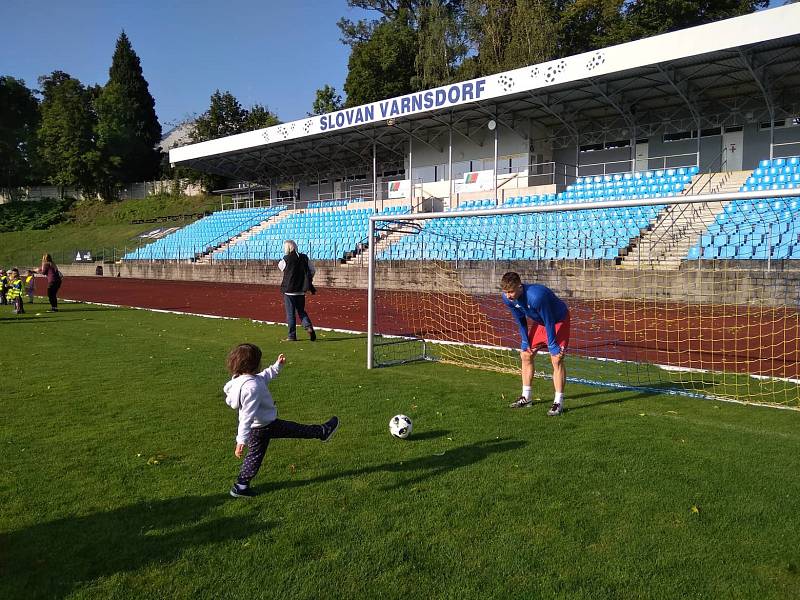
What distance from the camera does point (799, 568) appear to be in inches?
118

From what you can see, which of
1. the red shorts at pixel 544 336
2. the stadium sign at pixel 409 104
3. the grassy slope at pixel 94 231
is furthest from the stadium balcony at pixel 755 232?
the grassy slope at pixel 94 231

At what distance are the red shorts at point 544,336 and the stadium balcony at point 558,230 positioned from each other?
975 centimetres

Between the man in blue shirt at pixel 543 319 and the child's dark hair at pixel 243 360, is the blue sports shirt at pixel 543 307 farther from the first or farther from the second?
the child's dark hair at pixel 243 360

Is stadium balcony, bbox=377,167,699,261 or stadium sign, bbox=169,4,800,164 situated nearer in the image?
stadium sign, bbox=169,4,800,164

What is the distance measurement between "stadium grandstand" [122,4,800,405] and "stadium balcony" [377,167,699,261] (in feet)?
0.27

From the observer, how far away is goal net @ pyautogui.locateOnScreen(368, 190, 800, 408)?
8102 millimetres

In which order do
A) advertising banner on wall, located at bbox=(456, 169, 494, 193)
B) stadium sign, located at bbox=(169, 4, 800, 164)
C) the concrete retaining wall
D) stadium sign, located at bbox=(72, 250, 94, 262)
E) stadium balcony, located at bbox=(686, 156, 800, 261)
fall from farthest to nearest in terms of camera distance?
stadium sign, located at bbox=(72, 250, 94, 262) → advertising banner on wall, located at bbox=(456, 169, 494, 193) → stadium sign, located at bbox=(169, 4, 800, 164) → the concrete retaining wall → stadium balcony, located at bbox=(686, 156, 800, 261)

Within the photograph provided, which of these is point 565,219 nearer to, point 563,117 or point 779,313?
point 779,313

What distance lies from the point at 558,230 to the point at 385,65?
Result: 32.8m

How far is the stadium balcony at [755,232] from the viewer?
13617 millimetres

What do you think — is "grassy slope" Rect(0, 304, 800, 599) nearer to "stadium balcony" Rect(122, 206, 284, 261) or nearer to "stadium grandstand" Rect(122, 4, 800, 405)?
"stadium grandstand" Rect(122, 4, 800, 405)

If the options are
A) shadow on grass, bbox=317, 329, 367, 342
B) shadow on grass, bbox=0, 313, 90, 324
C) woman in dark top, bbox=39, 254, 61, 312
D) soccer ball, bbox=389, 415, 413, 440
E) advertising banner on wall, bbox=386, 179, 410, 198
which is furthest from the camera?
advertising banner on wall, bbox=386, 179, 410, 198

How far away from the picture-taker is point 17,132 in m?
66.1

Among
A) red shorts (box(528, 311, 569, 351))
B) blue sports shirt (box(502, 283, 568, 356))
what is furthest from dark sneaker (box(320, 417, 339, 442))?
red shorts (box(528, 311, 569, 351))
